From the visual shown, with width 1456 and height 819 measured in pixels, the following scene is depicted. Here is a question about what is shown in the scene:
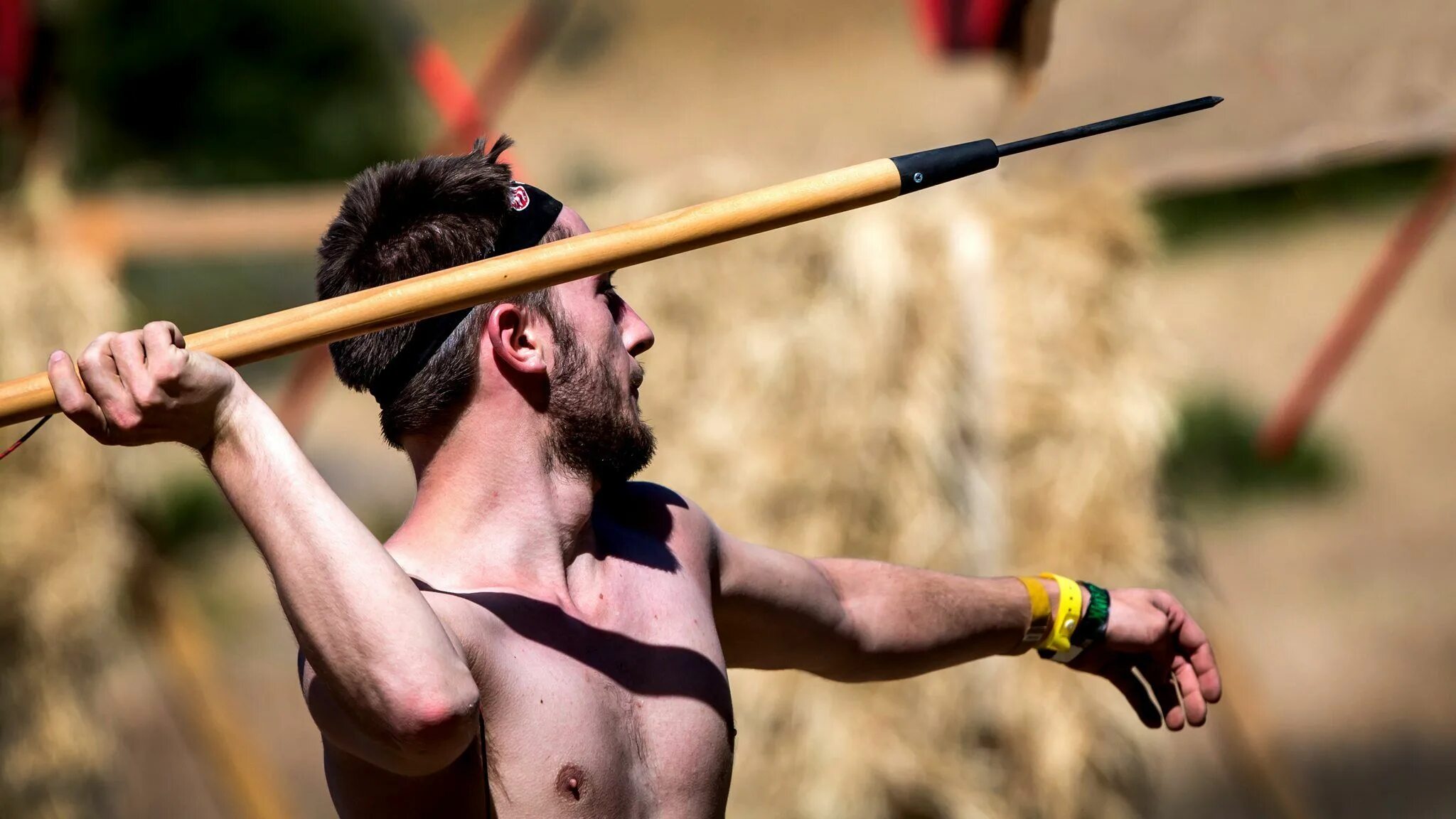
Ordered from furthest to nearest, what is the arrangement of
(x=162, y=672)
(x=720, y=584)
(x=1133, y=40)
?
(x=162, y=672)
(x=1133, y=40)
(x=720, y=584)

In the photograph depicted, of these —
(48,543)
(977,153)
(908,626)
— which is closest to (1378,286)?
(908,626)

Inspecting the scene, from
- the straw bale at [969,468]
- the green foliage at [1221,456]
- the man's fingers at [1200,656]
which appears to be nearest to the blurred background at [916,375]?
the straw bale at [969,468]

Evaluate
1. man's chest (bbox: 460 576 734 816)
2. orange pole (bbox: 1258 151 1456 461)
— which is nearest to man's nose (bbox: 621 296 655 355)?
man's chest (bbox: 460 576 734 816)

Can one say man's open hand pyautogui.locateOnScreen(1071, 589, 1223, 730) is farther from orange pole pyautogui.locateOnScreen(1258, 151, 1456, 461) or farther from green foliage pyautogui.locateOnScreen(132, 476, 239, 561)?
green foliage pyautogui.locateOnScreen(132, 476, 239, 561)

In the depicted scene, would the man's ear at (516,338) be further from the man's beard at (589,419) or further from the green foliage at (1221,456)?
the green foliage at (1221,456)

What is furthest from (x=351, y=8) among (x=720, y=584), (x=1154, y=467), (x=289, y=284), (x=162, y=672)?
(x=720, y=584)

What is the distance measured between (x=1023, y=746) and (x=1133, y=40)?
2091 millimetres

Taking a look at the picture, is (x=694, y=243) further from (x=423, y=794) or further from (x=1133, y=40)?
(x=1133, y=40)

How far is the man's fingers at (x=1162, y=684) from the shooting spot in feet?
7.50

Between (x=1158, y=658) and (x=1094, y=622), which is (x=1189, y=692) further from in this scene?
(x=1094, y=622)

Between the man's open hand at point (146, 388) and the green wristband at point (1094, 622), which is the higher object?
the man's open hand at point (146, 388)

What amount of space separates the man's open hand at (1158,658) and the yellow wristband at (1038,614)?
76mm

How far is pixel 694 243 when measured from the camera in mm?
1700

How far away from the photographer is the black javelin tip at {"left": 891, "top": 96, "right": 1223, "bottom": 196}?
1.76 m
